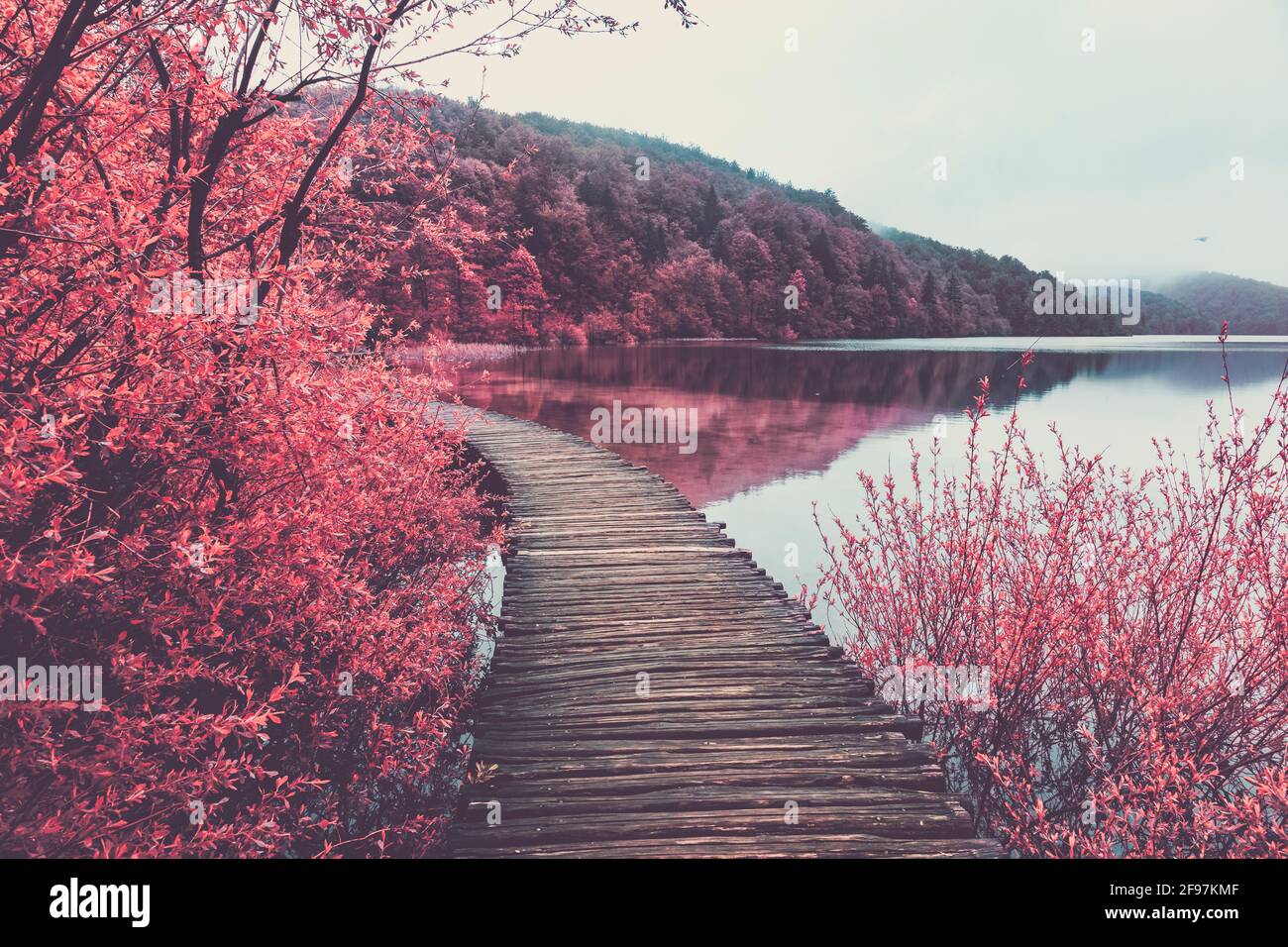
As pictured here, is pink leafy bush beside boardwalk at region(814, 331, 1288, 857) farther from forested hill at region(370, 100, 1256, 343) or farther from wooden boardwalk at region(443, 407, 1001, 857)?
forested hill at region(370, 100, 1256, 343)

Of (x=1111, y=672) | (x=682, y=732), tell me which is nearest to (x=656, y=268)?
(x=1111, y=672)

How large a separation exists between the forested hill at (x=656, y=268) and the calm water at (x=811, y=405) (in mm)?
7181

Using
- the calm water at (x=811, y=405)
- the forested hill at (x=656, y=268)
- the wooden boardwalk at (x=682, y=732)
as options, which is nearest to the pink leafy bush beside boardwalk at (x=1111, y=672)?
the wooden boardwalk at (x=682, y=732)

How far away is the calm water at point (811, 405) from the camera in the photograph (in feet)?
63.3

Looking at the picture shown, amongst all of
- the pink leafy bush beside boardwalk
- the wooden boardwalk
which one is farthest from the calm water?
the wooden boardwalk

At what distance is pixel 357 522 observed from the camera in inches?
289

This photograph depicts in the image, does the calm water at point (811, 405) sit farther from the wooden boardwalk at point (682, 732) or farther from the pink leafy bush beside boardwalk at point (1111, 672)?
the wooden boardwalk at point (682, 732)

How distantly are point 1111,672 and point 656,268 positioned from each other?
221 feet

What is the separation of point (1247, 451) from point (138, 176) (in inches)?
298
